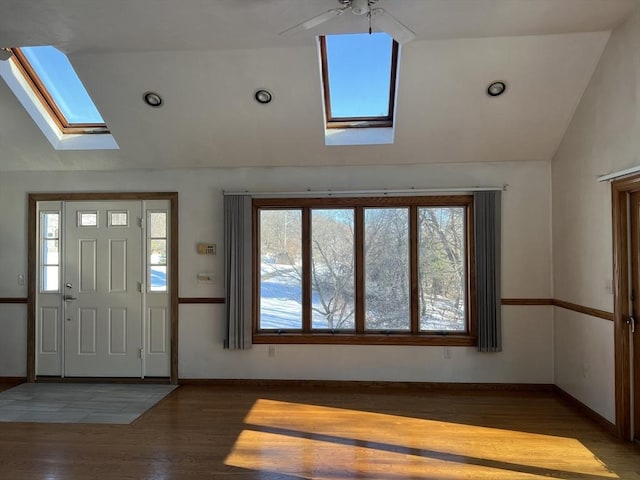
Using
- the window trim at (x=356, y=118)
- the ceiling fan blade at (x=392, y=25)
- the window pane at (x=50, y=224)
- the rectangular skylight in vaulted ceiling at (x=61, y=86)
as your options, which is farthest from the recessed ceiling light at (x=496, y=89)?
the window pane at (x=50, y=224)

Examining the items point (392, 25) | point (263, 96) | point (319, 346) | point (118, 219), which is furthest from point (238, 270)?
point (392, 25)

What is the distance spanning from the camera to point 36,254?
198 inches

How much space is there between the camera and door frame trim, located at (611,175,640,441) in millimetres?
3328

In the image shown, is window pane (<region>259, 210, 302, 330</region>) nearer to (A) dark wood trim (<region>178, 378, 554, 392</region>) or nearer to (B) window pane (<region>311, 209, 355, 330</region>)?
(B) window pane (<region>311, 209, 355, 330</region>)

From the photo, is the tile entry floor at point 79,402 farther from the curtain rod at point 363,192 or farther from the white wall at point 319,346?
the curtain rod at point 363,192

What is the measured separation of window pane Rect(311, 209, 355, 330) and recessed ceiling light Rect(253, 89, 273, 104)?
1.33 meters

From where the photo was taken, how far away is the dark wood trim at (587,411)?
11.4 feet

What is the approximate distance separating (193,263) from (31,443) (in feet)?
7.10

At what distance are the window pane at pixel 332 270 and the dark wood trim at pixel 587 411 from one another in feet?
7.07

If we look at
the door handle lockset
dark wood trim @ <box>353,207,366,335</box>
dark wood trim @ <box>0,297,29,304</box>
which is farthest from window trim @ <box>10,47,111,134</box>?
the door handle lockset

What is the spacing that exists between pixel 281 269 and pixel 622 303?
3.13 metres

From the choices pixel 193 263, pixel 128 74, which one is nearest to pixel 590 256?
pixel 193 263

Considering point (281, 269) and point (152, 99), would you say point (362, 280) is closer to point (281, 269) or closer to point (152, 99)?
point (281, 269)

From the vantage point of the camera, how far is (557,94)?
13.0 ft
